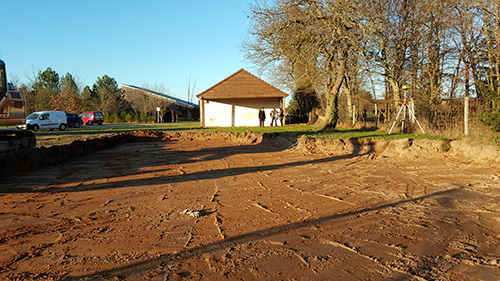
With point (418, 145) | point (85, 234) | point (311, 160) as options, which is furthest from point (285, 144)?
point (85, 234)

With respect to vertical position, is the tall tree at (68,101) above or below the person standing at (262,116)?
above

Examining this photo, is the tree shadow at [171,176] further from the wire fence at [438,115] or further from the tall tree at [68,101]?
the tall tree at [68,101]

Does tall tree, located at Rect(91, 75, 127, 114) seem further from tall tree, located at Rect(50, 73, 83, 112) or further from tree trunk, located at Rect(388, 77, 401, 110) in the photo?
tree trunk, located at Rect(388, 77, 401, 110)

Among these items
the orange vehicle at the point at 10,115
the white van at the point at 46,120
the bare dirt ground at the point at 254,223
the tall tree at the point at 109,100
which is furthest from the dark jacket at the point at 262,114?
the tall tree at the point at 109,100

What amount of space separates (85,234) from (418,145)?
1077 cm

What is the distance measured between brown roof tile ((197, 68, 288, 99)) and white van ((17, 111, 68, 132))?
11604 millimetres

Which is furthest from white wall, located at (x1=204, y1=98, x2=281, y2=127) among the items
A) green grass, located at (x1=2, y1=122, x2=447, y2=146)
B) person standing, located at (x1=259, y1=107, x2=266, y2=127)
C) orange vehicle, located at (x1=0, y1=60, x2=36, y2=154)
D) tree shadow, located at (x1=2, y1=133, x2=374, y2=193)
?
orange vehicle, located at (x1=0, y1=60, x2=36, y2=154)

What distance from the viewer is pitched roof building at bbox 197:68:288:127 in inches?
1248

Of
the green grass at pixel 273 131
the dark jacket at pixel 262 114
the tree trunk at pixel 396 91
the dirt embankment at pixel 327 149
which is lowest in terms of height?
the dirt embankment at pixel 327 149

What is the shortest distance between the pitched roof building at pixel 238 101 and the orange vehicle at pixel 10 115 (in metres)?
21.3

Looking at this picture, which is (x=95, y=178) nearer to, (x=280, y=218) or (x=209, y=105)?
(x=280, y=218)

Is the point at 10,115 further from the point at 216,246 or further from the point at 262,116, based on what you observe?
the point at 262,116

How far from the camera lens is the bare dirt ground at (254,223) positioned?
147 inches

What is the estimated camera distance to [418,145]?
12.1 m
